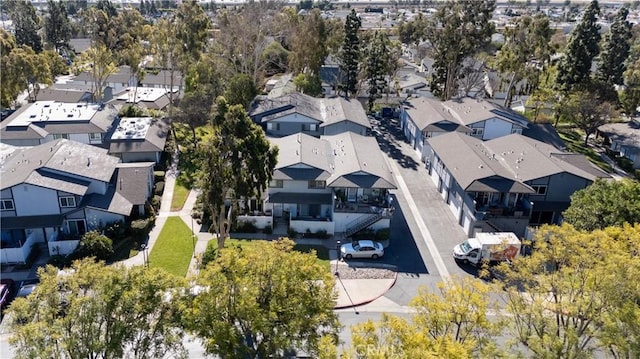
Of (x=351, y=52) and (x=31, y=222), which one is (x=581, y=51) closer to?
(x=351, y=52)

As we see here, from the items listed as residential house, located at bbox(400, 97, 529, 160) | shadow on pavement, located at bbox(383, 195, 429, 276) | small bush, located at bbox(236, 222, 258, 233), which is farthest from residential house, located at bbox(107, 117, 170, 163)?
residential house, located at bbox(400, 97, 529, 160)

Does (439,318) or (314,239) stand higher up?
(439,318)

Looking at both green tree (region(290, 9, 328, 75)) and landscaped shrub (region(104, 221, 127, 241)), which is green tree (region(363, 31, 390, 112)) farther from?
landscaped shrub (region(104, 221, 127, 241))

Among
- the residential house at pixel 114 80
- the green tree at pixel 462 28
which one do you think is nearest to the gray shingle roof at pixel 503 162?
the green tree at pixel 462 28

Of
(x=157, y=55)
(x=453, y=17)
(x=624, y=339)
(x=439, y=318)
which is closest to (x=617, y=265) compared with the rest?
(x=624, y=339)

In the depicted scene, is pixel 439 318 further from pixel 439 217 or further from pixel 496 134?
pixel 496 134

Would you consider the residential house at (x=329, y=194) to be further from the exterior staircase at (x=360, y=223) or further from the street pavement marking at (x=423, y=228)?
the street pavement marking at (x=423, y=228)
